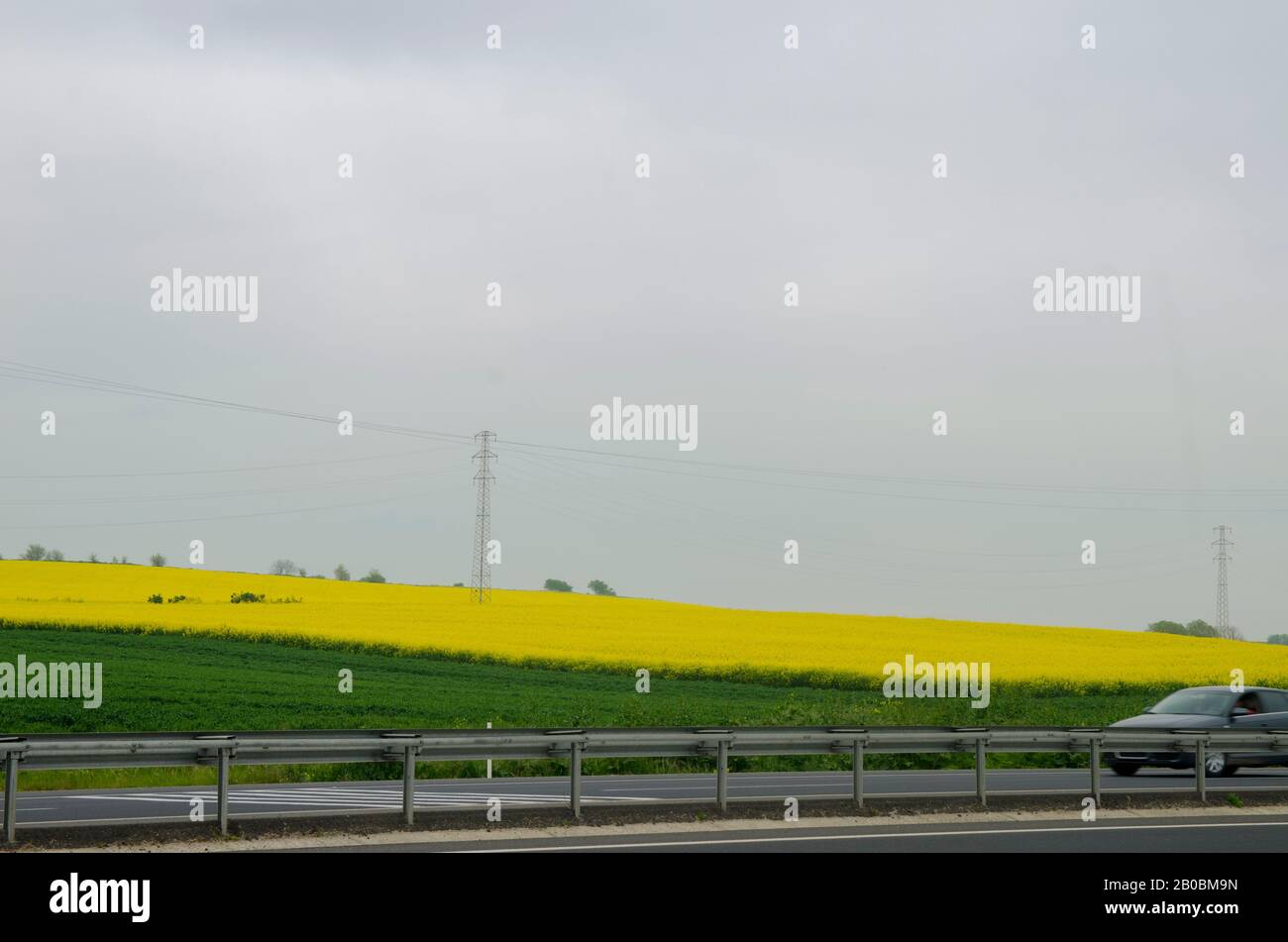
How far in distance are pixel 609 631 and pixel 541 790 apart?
1233 inches

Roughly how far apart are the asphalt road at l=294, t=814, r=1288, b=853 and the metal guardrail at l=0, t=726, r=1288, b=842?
1.04 m

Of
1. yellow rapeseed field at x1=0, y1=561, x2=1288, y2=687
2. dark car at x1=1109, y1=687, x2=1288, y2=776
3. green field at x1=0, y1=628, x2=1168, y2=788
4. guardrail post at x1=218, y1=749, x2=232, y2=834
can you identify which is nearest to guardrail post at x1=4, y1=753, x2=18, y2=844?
guardrail post at x1=218, y1=749, x2=232, y2=834

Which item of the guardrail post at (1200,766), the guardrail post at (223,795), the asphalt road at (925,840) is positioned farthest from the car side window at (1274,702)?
the guardrail post at (223,795)

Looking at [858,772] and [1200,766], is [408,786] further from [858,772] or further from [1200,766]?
[1200,766]

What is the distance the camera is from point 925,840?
1405 centimetres

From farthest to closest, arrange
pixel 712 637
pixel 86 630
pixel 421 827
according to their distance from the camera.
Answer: pixel 712 637
pixel 86 630
pixel 421 827

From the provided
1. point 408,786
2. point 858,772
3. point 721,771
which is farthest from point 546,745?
point 858,772

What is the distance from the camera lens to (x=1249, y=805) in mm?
18484

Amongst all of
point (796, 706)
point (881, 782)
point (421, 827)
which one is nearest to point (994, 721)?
point (796, 706)

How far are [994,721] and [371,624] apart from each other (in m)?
25.0

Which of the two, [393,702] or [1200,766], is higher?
[1200,766]

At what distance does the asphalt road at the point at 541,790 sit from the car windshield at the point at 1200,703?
1.10 m

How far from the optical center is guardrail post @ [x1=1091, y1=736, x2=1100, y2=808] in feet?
56.9
